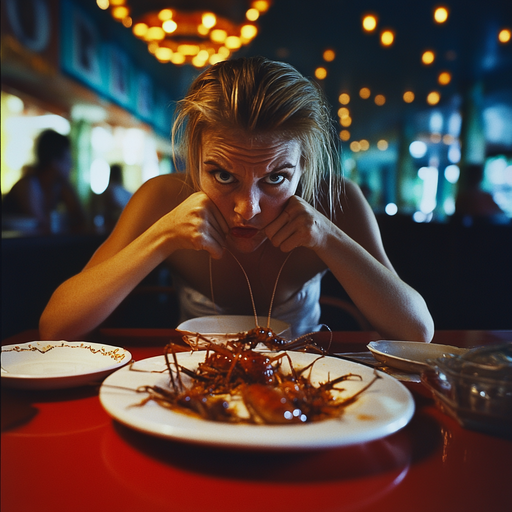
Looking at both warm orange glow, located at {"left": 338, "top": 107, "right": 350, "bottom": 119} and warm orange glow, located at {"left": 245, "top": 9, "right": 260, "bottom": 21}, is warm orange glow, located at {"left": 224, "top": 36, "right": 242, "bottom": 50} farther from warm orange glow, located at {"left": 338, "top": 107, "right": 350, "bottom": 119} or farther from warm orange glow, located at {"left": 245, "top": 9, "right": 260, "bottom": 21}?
warm orange glow, located at {"left": 338, "top": 107, "right": 350, "bottom": 119}

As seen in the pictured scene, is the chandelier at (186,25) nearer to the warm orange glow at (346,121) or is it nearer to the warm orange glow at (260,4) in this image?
the warm orange glow at (260,4)

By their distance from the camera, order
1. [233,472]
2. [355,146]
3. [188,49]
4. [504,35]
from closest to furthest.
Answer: [233,472], [188,49], [504,35], [355,146]

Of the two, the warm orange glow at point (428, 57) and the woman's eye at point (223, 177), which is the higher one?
the warm orange glow at point (428, 57)

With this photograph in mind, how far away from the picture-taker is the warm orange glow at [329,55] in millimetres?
8719

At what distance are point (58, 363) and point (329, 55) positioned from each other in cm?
930

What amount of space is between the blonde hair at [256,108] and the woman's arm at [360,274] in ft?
0.82

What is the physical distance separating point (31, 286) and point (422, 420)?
2.32 meters

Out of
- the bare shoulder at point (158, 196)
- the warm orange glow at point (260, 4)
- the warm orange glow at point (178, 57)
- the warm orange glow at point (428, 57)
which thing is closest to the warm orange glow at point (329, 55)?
the warm orange glow at point (428, 57)

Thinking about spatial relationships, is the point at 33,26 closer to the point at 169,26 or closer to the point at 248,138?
the point at 169,26

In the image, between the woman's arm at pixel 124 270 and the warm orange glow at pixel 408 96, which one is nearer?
the woman's arm at pixel 124 270

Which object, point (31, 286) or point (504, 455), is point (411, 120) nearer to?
point (31, 286)


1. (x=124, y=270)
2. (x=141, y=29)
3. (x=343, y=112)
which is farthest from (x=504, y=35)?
(x=124, y=270)

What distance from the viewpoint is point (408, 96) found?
477 inches

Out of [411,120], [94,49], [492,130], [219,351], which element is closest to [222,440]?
[219,351]
